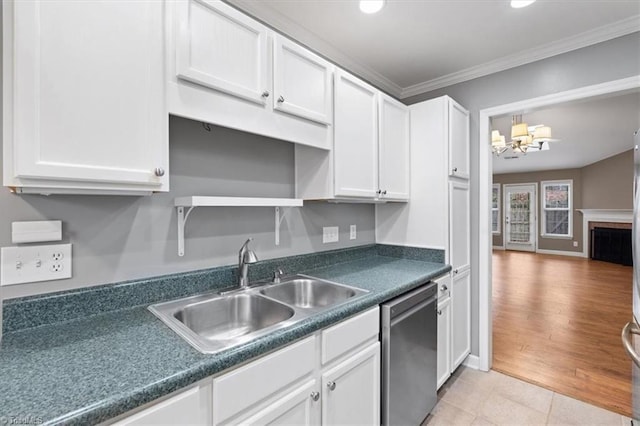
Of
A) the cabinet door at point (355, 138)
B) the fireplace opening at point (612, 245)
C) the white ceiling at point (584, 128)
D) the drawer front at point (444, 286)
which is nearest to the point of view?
the cabinet door at point (355, 138)

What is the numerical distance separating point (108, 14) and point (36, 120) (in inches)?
16.1

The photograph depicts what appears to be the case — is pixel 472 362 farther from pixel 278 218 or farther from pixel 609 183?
pixel 609 183

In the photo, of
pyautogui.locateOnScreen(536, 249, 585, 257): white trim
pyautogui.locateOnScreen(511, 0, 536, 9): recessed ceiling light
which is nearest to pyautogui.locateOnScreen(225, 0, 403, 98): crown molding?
pyautogui.locateOnScreen(511, 0, 536, 9): recessed ceiling light

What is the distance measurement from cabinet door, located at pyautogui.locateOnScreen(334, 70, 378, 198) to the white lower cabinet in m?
0.79

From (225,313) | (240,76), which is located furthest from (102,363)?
(240,76)

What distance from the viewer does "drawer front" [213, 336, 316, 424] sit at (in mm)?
899

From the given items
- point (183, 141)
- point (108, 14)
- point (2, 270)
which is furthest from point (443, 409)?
point (108, 14)

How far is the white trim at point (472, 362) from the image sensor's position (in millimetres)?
2525

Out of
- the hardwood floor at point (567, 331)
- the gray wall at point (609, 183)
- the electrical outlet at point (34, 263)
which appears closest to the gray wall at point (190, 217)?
the electrical outlet at point (34, 263)

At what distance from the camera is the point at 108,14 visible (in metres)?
0.96

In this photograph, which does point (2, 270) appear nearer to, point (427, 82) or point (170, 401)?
point (170, 401)

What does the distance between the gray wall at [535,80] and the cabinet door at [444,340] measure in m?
0.49

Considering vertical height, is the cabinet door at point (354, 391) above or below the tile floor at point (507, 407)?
above

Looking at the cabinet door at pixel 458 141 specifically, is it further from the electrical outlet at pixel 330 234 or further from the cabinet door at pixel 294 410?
the cabinet door at pixel 294 410
